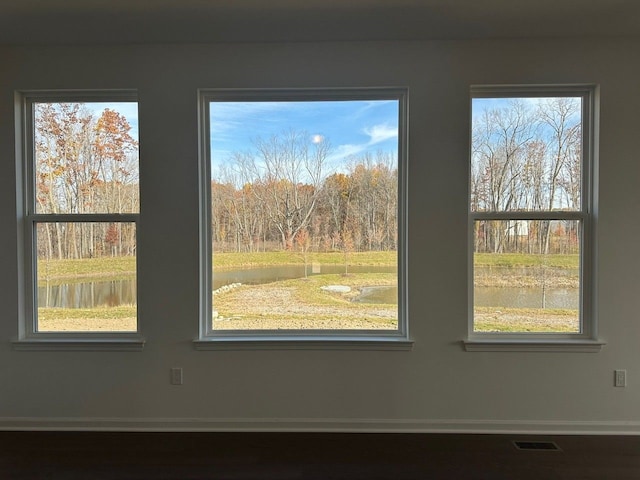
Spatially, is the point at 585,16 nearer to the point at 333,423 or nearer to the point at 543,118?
the point at 543,118

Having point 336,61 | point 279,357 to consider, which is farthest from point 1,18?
point 279,357

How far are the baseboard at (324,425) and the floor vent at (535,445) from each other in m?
0.11

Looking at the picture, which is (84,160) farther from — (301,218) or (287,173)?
(301,218)

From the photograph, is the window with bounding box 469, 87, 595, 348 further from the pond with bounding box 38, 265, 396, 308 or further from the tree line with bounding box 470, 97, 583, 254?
the pond with bounding box 38, 265, 396, 308

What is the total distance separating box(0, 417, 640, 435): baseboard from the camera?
2408 mm

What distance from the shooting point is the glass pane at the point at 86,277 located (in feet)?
8.40

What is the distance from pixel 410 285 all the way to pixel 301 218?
35.1 inches

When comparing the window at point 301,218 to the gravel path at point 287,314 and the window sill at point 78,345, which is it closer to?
the gravel path at point 287,314

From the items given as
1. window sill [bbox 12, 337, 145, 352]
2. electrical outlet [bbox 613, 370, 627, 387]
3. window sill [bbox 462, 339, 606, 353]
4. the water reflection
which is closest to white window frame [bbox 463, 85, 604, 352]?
window sill [bbox 462, 339, 606, 353]

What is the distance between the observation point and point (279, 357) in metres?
2.49

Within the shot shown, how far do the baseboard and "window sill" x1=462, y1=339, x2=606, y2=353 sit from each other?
482 mm

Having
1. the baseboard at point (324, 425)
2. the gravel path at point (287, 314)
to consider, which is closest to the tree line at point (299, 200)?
the gravel path at point (287, 314)

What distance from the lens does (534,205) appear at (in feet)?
8.18

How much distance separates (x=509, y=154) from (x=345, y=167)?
1.14 meters
